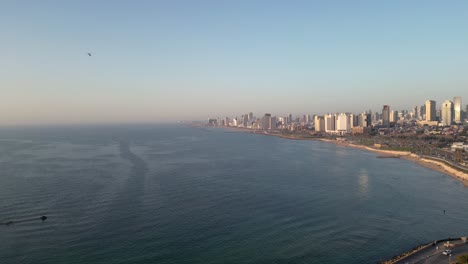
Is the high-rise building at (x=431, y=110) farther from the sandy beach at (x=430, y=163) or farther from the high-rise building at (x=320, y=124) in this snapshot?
the sandy beach at (x=430, y=163)

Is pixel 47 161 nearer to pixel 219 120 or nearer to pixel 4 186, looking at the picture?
pixel 4 186

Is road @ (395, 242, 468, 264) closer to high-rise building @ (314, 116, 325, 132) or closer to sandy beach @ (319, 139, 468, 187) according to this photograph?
sandy beach @ (319, 139, 468, 187)

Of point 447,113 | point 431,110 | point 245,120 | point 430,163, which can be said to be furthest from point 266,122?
point 430,163

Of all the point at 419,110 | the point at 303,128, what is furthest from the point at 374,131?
the point at 419,110

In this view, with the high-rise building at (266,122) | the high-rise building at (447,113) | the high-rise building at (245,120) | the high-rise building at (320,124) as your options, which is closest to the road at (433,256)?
the high-rise building at (320,124)

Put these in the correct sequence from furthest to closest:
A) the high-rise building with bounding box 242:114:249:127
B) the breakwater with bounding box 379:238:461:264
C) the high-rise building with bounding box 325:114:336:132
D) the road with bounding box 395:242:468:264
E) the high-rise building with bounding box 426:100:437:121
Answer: the high-rise building with bounding box 242:114:249:127, the high-rise building with bounding box 426:100:437:121, the high-rise building with bounding box 325:114:336:132, the breakwater with bounding box 379:238:461:264, the road with bounding box 395:242:468:264

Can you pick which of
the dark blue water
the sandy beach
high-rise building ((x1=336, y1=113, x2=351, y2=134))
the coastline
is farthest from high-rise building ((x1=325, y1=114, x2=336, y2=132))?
the dark blue water

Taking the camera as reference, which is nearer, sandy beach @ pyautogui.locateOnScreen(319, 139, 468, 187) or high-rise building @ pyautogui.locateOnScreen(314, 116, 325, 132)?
sandy beach @ pyautogui.locateOnScreen(319, 139, 468, 187)
